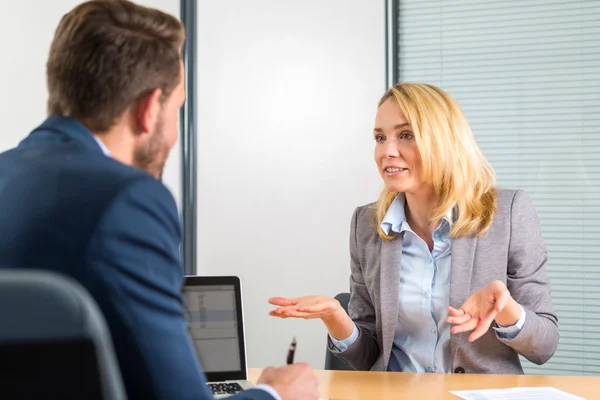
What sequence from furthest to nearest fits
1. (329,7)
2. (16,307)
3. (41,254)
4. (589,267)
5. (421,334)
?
(329,7)
(589,267)
(421,334)
(41,254)
(16,307)

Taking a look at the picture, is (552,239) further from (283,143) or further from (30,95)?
(30,95)

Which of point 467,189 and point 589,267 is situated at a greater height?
point 467,189

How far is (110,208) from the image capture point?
949mm

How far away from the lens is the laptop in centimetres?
194

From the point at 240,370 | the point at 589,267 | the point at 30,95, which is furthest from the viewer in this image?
the point at 589,267

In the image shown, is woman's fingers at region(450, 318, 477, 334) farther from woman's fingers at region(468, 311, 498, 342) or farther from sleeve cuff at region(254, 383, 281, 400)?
sleeve cuff at region(254, 383, 281, 400)

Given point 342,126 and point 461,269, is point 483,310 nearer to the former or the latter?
point 461,269

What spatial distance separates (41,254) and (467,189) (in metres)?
1.69

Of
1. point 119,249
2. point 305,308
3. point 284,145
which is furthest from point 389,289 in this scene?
point 284,145

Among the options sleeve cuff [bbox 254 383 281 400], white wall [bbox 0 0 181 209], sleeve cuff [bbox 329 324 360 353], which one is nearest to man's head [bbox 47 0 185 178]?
sleeve cuff [bbox 254 383 281 400]

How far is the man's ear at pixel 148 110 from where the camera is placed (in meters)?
1.21

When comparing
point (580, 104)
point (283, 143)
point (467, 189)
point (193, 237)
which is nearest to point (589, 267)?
point (580, 104)

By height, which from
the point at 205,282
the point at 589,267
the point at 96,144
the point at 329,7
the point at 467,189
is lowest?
the point at 589,267

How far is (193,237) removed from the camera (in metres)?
3.98
